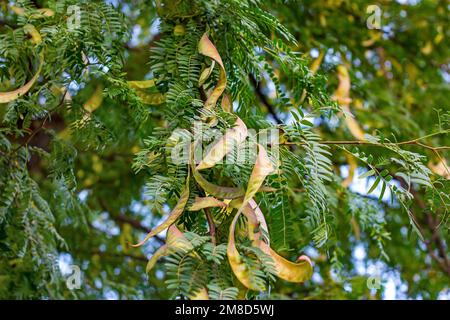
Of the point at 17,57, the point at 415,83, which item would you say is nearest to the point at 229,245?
the point at 17,57

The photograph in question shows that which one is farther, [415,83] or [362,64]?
[415,83]

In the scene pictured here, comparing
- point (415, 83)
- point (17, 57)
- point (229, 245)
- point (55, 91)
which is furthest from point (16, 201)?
point (415, 83)

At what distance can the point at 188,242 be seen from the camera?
0.97 meters

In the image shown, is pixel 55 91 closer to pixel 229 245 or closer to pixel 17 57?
pixel 17 57

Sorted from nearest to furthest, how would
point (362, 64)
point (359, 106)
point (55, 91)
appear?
point (55, 91), point (359, 106), point (362, 64)

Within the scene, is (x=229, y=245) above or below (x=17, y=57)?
below

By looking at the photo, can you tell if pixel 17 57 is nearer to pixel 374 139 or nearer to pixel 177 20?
pixel 177 20

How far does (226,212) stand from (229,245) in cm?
12

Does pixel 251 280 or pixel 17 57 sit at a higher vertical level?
pixel 17 57

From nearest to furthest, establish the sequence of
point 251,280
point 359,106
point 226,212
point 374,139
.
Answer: point 251,280 → point 226,212 → point 374,139 → point 359,106

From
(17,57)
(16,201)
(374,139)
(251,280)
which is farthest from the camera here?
(16,201)
